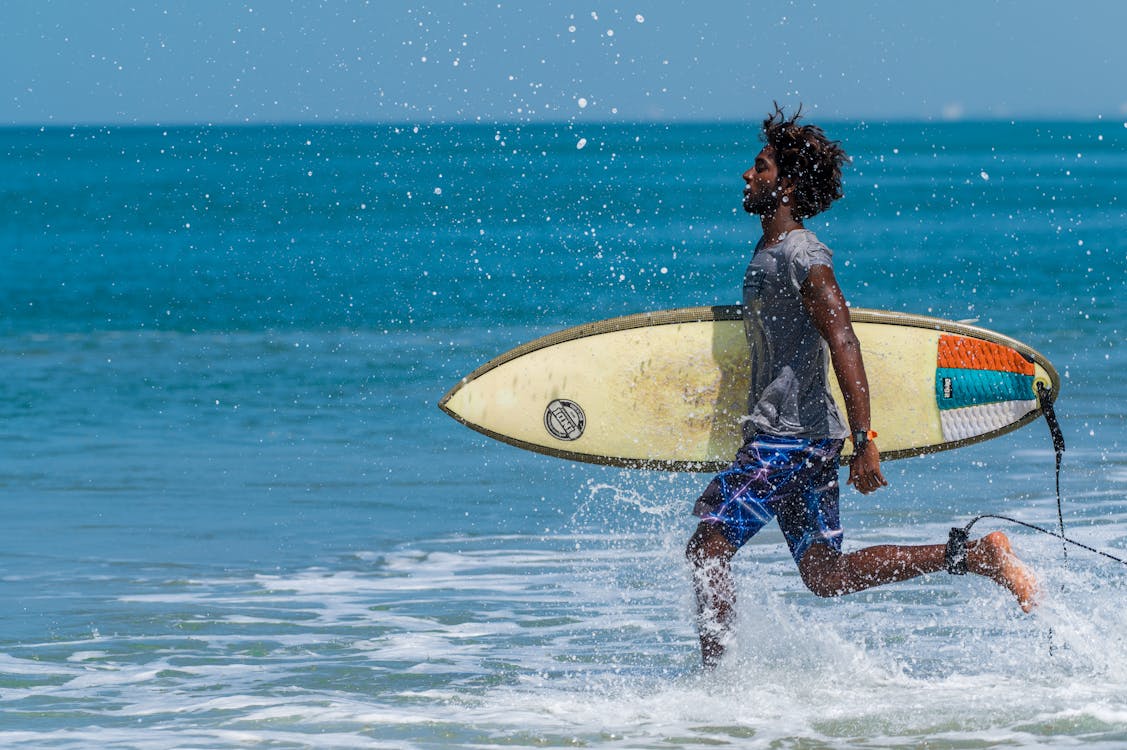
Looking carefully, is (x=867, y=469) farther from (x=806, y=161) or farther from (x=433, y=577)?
(x=433, y=577)

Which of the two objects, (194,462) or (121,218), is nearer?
(194,462)

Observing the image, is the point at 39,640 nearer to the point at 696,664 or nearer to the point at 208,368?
the point at 696,664

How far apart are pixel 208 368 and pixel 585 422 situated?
368 inches

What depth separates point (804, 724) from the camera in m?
4.76

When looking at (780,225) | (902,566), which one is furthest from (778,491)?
(780,225)

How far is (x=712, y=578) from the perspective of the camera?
486cm

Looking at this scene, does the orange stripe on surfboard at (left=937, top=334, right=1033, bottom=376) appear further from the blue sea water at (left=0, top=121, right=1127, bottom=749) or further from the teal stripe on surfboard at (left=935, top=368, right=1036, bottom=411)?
the blue sea water at (left=0, top=121, right=1127, bottom=749)

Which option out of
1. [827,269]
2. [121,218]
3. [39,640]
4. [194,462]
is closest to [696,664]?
[827,269]

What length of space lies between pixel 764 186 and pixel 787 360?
50 cm

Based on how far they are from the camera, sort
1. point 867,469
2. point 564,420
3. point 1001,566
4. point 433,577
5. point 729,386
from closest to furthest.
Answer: point 867,469, point 1001,566, point 729,386, point 564,420, point 433,577

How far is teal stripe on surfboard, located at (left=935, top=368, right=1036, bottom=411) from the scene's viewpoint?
563cm

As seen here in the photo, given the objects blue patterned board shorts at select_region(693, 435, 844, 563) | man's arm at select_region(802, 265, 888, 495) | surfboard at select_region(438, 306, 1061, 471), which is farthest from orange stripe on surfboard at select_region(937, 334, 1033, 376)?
man's arm at select_region(802, 265, 888, 495)

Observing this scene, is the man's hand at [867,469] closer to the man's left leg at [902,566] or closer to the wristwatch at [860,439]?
the wristwatch at [860,439]

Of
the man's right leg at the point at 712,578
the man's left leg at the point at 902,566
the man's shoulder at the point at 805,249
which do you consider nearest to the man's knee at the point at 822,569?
the man's left leg at the point at 902,566
